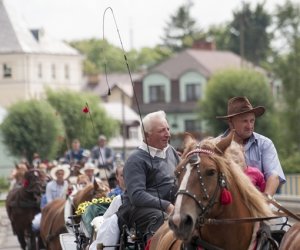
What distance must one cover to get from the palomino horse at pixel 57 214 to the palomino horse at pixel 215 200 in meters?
6.75

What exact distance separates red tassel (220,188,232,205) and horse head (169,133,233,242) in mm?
34

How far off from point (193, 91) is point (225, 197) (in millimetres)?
90234

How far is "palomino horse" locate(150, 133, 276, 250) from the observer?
8539 millimetres

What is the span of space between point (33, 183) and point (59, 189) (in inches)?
73.2

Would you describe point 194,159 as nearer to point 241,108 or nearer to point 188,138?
point 188,138

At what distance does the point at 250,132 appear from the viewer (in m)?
10.1

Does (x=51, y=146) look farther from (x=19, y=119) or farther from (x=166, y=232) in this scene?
(x=166, y=232)

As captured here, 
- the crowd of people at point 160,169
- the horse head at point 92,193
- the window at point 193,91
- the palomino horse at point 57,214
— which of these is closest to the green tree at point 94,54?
the window at point 193,91

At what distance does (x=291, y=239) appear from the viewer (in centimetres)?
923

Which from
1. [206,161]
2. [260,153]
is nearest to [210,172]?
[206,161]

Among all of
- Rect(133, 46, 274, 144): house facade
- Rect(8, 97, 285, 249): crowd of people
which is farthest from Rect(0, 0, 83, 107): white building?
Rect(8, 97, 285, 249): crowd of people

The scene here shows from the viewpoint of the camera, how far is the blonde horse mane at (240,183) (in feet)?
29.2

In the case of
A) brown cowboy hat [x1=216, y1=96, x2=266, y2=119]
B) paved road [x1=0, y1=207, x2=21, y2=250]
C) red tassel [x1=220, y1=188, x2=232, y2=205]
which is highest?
brown cowboy hat [x1=216, y1=96, x2=266, y2=119]

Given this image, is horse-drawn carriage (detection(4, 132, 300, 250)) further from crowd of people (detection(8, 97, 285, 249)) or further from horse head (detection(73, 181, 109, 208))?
horse head (detection(73, 181, 109, 208))
